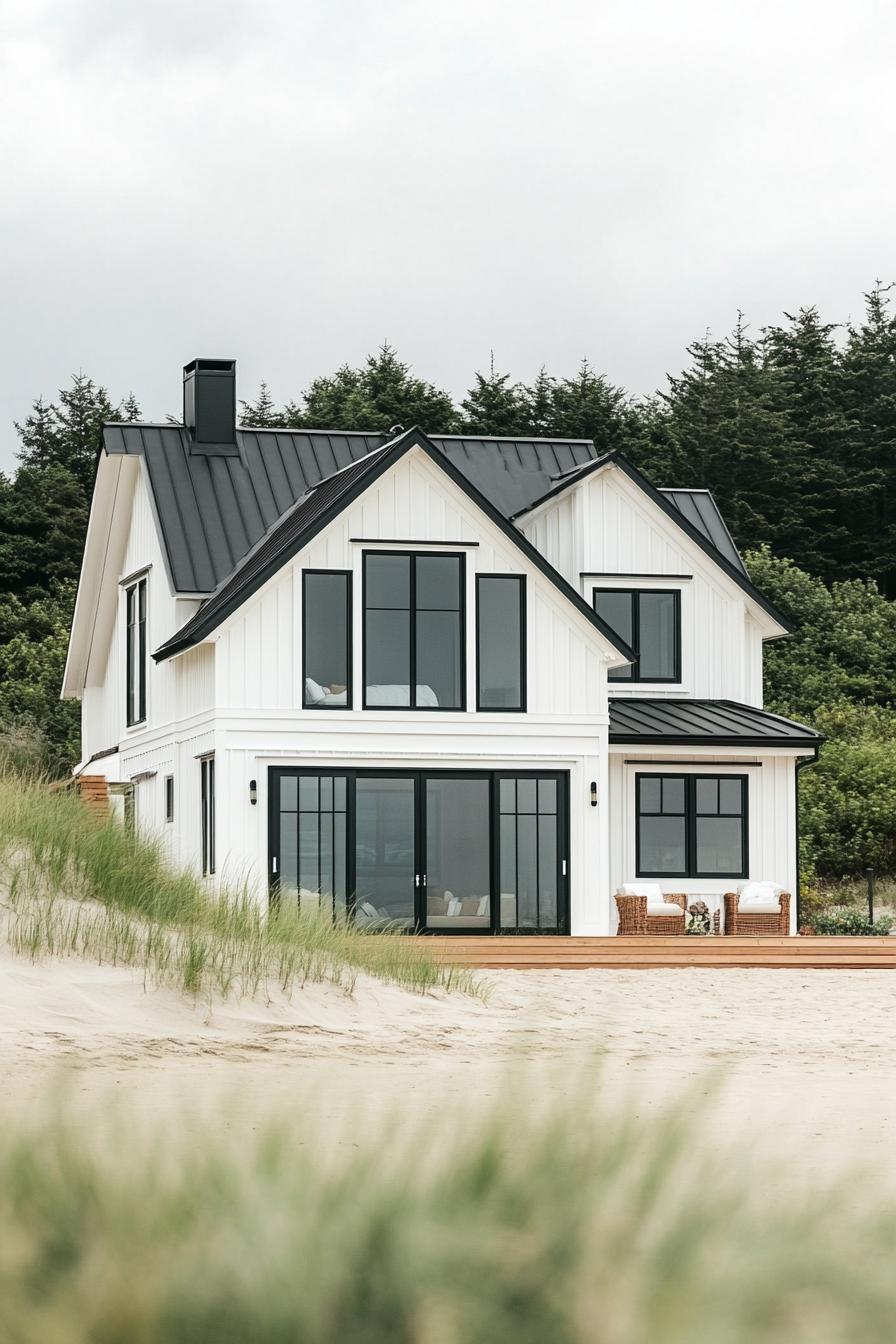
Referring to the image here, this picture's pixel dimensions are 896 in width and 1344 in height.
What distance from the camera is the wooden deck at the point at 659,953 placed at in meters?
21.6

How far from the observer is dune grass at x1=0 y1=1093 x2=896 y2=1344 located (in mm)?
3852

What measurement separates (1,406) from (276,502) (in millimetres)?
44243

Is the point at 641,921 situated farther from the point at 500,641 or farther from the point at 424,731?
the point at 500,641

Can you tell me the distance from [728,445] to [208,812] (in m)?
34.7

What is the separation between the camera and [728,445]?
56.4 metres

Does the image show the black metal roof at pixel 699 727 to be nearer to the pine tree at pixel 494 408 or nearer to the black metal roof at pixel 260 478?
the black metal roof at pixel 260 478

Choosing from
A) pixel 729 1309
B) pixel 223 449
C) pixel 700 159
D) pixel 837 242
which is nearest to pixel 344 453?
pixel 223 449

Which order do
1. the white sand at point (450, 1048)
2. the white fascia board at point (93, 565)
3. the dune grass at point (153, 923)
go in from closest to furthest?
the white sand at point (450, 1048) → the dune grass at point (153, 923) → the white fascia board at point (93, 565)

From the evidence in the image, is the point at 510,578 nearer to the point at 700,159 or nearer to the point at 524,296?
the point at 700,159

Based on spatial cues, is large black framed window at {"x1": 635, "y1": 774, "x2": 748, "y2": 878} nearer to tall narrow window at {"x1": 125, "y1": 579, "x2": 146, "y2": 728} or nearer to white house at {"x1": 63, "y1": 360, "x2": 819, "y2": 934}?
white house at {"x1": 63, "y1": 360, "x2": 819, "y2": 934}

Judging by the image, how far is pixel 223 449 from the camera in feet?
96.2

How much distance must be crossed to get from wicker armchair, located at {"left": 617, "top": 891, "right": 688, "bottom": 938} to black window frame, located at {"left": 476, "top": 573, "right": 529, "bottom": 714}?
2.93m

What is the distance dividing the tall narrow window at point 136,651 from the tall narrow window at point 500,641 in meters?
6.59

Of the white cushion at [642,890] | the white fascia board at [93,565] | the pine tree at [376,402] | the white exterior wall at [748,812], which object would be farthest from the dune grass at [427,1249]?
the pine tree at [376,402]
